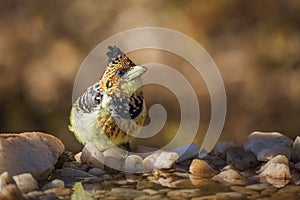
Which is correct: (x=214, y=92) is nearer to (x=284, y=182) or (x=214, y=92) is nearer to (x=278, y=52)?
(x=278, y=52)

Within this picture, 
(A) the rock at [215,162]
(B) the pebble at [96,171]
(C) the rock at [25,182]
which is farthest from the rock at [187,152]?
(C) the rock at [25,182]

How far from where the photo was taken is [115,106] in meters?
1.96

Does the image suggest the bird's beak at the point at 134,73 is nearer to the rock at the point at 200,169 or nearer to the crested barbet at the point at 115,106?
the crested barbet at the point at 115,106

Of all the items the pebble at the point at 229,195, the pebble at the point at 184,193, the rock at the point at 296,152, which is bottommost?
the pebble at the point at 184,193

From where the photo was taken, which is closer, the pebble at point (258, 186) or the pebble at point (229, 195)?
the pebble at point (229, 195)

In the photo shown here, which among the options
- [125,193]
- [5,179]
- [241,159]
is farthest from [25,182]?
[241,159]

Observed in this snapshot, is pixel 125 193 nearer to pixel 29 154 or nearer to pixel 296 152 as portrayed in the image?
pixel 29 154

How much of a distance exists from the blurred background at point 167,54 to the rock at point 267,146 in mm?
1159

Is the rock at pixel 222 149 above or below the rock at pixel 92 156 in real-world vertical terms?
above

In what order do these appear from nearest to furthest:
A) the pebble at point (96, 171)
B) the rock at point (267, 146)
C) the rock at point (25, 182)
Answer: the rock at point (25, 182)
the pebble at point (96, 171)
the rock at point (267, 146)

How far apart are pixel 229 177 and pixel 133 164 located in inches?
11.9

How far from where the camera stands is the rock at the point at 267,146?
201 cm

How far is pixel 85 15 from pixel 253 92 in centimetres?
107

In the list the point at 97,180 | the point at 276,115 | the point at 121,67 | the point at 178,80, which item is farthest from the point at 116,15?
the point at 97,180
